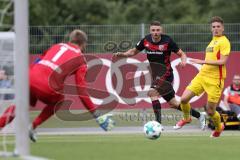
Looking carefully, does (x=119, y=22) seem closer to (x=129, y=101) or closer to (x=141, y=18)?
(x=141, y=18)

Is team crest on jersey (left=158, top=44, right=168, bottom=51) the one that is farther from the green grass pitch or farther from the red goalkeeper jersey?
the red goalkeeper jersey

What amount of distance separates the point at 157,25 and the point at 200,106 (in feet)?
17.4

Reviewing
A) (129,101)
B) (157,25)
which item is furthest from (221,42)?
(129,101)

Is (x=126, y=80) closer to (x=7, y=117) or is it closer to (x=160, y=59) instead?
(x=160, y=59)

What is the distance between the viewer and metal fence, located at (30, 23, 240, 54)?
67.1 ft

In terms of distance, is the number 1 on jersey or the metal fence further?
the metal fence

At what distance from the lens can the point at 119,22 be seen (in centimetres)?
4741

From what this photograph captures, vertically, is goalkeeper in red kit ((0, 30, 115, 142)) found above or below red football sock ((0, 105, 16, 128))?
above

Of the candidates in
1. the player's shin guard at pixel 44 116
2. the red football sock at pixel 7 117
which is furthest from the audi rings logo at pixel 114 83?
the red football sock at pixel 7 117

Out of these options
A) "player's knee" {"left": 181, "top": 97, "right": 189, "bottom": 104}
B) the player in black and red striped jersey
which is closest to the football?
"player's knee" {"left": 181, "top": 97, "right": 189, "bottom": 104}

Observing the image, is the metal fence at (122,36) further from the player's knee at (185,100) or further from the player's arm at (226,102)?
the player's knee at (185,100)

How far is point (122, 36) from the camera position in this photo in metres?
20.8

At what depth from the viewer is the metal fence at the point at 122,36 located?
20438 mm

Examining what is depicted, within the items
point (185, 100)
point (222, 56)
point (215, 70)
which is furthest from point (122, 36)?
point (222, 56)
